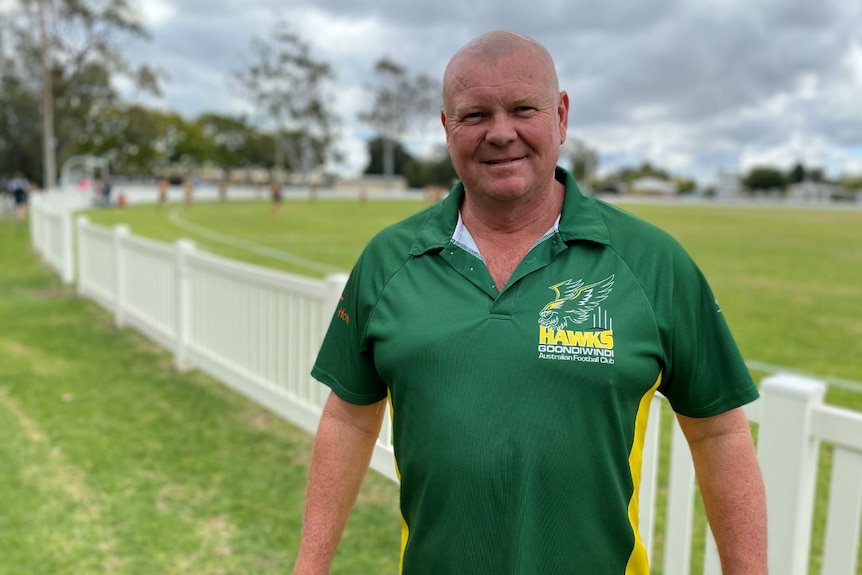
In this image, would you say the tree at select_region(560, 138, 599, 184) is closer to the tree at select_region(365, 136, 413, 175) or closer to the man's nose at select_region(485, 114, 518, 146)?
the tree at select_region(365, 136, 413, 175)

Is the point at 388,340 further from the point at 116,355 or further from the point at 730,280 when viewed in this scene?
the point at 730,280

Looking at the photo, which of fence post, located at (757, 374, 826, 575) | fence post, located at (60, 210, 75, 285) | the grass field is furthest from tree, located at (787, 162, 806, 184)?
fence post, located at (757, 374, 826, 575)

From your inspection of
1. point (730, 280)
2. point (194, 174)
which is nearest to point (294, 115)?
point (194, 174)

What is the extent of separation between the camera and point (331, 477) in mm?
1990

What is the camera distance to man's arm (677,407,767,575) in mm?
1768

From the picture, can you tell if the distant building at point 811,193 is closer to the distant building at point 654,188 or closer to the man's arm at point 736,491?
the distant building at point 654,188

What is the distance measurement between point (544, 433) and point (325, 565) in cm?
71

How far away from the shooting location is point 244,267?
19.1 feet

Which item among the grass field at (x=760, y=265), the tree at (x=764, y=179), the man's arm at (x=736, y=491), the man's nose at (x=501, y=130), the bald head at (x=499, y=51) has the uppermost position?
the tree at (x=764, y=179)

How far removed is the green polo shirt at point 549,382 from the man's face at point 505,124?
0.15 meters

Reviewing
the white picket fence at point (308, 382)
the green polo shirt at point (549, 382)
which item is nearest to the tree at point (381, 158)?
the white picket fence at point (308, 382)

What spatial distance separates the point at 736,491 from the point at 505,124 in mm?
989

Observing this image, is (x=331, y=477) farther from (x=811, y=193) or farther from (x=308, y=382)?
(x=811, y=193)

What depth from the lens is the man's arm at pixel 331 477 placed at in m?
1.97
